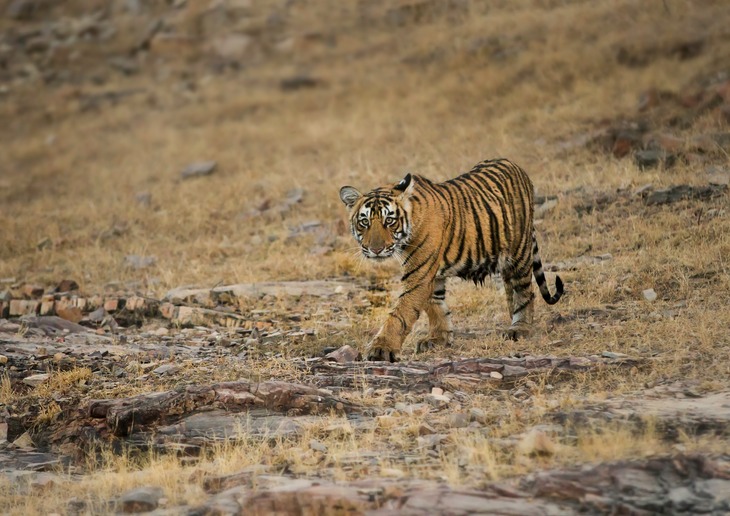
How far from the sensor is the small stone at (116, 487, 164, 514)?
5.70 metres

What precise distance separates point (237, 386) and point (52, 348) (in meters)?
2.88

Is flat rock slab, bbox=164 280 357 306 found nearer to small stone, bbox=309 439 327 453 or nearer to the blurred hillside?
the blurred hillside

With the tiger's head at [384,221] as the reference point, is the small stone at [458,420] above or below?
below

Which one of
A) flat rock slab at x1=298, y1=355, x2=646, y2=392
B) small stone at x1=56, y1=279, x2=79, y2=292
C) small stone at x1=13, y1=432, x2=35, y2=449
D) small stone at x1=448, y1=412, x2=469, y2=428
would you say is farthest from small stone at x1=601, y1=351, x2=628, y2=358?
small stone at x1=56, y1=279, x2=79, y2=292

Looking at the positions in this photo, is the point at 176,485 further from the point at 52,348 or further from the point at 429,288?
the point at 52,348

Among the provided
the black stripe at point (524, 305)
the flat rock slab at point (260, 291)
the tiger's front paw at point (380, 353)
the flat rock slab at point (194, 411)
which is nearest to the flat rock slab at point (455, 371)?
the tiger's front paw at point (380, 353)

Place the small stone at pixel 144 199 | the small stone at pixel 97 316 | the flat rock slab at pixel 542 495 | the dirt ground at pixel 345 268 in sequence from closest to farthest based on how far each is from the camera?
the flat rock slab at pixel 542 495 < the dirt ground at pixel 345 268 < the small stone at pixel 97 316 < the small stone at pixel 144 199

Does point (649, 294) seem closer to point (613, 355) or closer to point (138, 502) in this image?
point (613, 355)

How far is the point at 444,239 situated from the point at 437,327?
802mm

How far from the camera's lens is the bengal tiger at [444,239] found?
8.41 meters

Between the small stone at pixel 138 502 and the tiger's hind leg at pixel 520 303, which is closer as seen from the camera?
the small stone at pixel 138 502

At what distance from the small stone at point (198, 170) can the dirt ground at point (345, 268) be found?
0.65 feet

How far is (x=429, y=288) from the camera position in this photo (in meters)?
8.51

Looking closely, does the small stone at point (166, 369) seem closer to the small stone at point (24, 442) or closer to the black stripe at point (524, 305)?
the small stone at point (24, 442)
